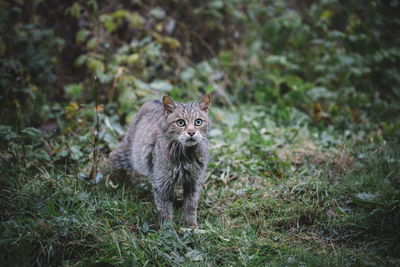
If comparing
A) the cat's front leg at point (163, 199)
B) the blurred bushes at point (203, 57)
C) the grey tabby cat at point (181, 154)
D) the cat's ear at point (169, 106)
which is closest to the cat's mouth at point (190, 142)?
the grey tabby cat at point (181, 154)

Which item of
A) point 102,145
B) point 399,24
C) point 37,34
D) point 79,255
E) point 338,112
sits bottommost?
point 79,255

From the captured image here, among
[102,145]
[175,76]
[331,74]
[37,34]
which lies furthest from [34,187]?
[331,74]

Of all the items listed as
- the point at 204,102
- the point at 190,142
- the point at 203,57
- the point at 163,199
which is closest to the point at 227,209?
the point at 163,199

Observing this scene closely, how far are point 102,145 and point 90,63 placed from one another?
1447 millimetres

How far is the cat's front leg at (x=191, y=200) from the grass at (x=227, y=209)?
95 millimetres

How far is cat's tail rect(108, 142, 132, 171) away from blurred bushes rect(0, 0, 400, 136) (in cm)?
86

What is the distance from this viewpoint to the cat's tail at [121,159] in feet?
12.6

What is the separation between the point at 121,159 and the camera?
12.6 feet

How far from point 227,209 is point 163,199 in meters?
0.67

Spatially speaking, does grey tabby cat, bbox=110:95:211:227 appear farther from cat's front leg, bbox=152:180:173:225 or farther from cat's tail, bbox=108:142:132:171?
cat's tail, bbox=108:142:132:171

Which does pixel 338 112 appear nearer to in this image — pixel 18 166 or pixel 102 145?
pixel 102 145

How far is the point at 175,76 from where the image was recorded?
18.5ft

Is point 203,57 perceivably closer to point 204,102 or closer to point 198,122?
point 204,102

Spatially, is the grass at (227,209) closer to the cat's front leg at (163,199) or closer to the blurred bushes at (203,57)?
the cat's front leg at (163,199)
